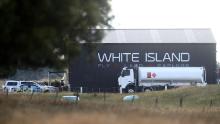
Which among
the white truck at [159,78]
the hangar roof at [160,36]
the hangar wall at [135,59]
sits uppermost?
the hangar roof at [160,36]

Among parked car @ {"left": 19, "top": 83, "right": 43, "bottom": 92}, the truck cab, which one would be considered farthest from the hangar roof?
parked car @ {"left": 19, "top": 83, "right": 43, "bottom": 92}

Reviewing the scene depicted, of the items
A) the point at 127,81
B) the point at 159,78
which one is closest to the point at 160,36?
the point at 159,78

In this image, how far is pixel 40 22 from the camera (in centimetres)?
1675

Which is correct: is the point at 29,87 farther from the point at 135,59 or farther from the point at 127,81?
the point at 135,59

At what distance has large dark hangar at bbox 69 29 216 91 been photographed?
243 feet

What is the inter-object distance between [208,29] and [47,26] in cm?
6656

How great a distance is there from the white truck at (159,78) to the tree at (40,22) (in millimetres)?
52143

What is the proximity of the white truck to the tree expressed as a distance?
5214cm

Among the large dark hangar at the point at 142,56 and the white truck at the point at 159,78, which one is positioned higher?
the large dark hangar at the point at 142,56

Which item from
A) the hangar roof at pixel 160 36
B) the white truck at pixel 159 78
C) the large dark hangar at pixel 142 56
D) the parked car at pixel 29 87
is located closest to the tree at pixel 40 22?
the parked car at pixel 29 87

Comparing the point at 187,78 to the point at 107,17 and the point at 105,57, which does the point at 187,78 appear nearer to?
the point at 105,57

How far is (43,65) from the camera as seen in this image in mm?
20484

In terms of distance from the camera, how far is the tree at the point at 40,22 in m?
16.4

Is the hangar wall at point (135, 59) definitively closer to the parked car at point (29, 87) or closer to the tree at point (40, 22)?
the parked car at point (29, 87)
